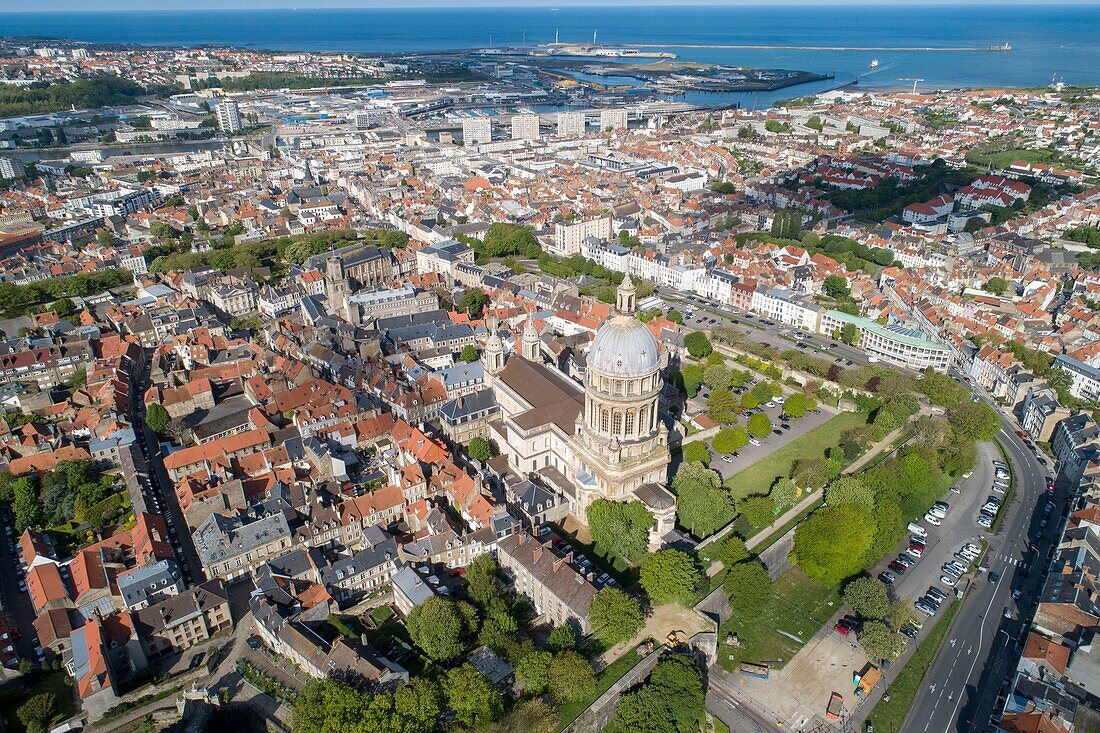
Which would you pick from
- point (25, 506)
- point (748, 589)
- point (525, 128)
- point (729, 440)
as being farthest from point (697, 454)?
point (525, 128)

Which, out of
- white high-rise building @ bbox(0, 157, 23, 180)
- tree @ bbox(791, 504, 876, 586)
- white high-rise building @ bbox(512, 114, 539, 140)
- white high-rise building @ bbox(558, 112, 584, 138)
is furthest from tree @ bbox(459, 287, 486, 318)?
white high-rise building @ bbox(558, 112, 584, 138)

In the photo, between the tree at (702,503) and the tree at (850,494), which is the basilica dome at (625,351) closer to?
the tree at (702,503)

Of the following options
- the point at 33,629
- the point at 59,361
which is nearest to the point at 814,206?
the point at 59,361

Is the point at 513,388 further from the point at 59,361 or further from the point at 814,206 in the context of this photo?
Answer: the point at 814,206

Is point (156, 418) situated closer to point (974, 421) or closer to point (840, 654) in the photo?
point (840, 654)

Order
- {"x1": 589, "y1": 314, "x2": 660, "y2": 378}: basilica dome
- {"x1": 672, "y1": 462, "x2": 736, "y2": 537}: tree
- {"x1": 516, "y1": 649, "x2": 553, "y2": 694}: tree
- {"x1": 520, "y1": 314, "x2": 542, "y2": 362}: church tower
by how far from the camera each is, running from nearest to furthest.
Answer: {"x1": 516, "y1": 649, "x2": 553, "y2": 694}: tree, {"x1": 589, "y1": 314, "x2": 660, "y2": 378}: basilica dome, {"x1": 672, "y1": 462, "x2": 736, "y2": 537}: tree, {"x1": 520, "y1": 314, "x2": 542, "y2": 362}: church tower

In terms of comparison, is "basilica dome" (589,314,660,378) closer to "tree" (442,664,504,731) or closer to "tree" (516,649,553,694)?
"tree" (516,649,553,694)
